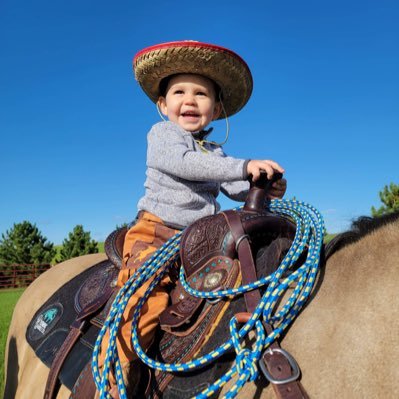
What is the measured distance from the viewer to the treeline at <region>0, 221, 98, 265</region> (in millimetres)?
38656

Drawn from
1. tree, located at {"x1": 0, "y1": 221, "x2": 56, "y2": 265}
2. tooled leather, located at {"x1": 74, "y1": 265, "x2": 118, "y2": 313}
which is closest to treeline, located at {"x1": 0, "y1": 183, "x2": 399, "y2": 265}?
tree, located at {"x1": 0, "y1": 221, "x2": 56, "y2": 265}

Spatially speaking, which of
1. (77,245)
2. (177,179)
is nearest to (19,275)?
(77,245)

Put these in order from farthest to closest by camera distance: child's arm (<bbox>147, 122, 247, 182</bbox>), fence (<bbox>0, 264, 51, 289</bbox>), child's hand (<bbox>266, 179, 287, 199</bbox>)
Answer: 1. fence (<bbox>0, 264, 51, 289</bbox>)
2. child's hand (<bbox>266, 179, 287, 199</bbox>)
3. child's arm (<bbox>147, 122, 247, 182</bbox>)

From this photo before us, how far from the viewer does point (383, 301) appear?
1243 millimetres

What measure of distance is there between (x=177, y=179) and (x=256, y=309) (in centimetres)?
116

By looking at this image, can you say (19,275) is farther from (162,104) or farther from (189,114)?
(189,114)

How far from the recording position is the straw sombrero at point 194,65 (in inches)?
98.5

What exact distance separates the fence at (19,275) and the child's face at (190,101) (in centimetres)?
3258

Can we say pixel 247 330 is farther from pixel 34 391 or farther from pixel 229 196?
pixel 34 391

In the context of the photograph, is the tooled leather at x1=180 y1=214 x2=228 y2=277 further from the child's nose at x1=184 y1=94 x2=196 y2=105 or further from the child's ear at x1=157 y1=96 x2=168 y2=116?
Answer: the child's ear at x1=157 y1=96 x2=168 y2=116

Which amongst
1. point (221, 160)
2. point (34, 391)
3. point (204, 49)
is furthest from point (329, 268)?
point (34, 391)

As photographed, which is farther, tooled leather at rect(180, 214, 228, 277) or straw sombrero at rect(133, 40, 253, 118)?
straw sombrero at rect(133, 40, 253, 118)

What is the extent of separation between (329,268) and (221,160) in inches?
29.4

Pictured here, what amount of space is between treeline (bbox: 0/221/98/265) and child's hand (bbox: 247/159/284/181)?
1528 inches
